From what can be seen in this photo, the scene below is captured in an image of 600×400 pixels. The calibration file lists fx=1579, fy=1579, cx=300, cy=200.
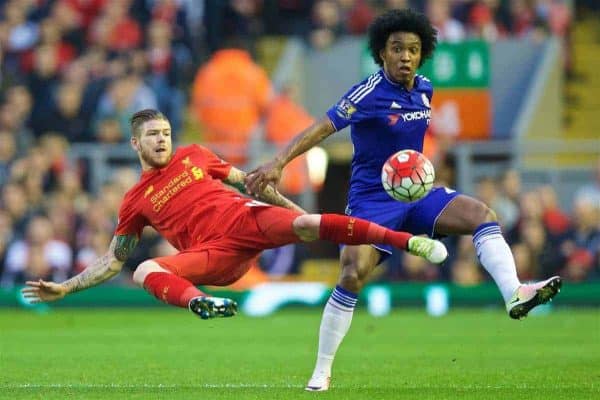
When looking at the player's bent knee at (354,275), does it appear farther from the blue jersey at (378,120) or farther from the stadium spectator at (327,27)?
the stadium spectator at (327,27)

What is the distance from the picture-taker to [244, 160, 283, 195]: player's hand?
10891 mm

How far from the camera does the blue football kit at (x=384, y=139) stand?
1134cm

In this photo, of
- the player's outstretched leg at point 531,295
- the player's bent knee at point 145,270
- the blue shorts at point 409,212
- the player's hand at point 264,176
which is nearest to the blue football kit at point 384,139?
the blue shorts at point 409,212

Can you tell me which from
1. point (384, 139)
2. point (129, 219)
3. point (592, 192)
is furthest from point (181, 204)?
point (592, 192)

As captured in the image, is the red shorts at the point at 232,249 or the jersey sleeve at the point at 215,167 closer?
the red shorts at the point at 232,249

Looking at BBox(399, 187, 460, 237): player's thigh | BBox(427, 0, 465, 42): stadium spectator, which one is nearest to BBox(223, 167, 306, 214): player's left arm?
BBox(399, 187, 460, 237): player's thigh

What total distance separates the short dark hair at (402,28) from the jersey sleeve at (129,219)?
2.16 metres

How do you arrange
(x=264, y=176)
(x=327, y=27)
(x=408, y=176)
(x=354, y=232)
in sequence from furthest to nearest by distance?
1. (x=327, y=27)
2. (x=408, y=176)
3. (x=264, y=176)
4. (x=354, y=232)

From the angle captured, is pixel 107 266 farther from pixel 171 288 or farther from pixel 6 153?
pixel 6 153

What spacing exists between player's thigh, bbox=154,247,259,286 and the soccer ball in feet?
3.63

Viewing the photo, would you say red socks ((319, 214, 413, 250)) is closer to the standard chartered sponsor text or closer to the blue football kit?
the blue football kit

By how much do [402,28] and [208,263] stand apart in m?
2.25

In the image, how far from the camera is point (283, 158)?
11.0 m

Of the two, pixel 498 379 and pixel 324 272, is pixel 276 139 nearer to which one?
pixel 324 272
